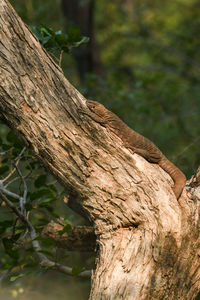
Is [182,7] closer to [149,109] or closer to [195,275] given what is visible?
[149,109]

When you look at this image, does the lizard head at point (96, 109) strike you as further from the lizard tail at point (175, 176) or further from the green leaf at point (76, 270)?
the green leaf at point (76, 270)

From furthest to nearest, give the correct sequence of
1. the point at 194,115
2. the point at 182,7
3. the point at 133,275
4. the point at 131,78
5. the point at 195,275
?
1. the point at 182,7
2. the point at 131,78
3. the point at 194,115
4. the point at 195,275
5. the point at 133,275

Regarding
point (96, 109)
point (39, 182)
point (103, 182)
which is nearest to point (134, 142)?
point (96, 109)

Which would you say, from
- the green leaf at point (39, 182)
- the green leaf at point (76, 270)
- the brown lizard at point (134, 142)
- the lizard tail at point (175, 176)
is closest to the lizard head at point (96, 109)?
the brown lizard at point (134, 142)

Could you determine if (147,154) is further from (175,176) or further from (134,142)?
(175,176)

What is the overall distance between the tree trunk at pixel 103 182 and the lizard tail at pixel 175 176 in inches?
3.3

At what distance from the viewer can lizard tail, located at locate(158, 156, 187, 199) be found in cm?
284

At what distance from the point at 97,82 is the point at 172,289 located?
17.1 ft

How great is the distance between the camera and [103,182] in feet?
8.70

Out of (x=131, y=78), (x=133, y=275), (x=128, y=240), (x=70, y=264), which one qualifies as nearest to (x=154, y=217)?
(x=128, y=240)

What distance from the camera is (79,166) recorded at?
2.61m

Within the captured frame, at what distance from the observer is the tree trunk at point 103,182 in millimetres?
2488

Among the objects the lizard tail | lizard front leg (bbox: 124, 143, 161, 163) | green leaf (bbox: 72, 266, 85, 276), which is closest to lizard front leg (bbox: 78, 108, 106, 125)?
lizard front leg (bbox: 124, 143, 161, 163)

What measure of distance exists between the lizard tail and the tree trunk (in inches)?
3.3
